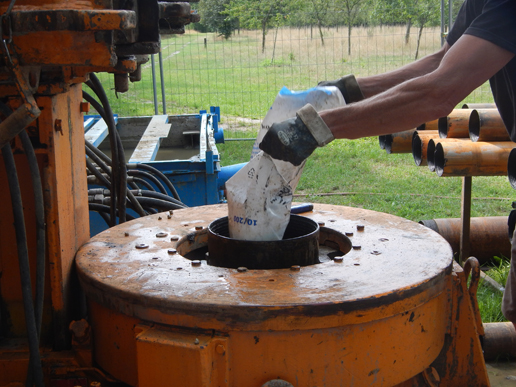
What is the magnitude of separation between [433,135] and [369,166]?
4.00m

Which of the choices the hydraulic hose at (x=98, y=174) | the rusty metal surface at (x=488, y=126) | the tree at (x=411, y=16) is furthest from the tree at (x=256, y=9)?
the hydraulic hose at (x=98, y=174)

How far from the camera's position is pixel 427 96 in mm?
1736

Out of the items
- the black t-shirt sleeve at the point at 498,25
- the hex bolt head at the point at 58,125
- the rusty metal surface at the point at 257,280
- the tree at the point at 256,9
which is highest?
the tree at the point at 256,9

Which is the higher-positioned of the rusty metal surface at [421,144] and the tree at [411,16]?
the tree at [411,16]

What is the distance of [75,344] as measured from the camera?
1733 mm

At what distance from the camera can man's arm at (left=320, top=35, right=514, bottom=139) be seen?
1.70 m

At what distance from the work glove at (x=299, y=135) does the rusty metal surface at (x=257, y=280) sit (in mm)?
360

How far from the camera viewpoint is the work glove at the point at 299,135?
5.68 ft

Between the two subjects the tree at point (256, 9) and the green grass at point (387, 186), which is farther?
the tree at point (256, 9)

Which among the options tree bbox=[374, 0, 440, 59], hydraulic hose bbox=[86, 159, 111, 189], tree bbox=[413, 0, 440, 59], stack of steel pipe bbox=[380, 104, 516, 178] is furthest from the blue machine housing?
tree bbox=[413, 0, 440, 59]

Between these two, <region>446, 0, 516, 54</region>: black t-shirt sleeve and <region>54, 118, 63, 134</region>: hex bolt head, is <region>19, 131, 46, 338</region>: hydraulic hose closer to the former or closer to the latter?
<region>54, 118, 63, 134</region>: hex bolt head

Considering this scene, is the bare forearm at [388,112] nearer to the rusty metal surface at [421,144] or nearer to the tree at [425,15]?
the rusty metal surface at [421,144]

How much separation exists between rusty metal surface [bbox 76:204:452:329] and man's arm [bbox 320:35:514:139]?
415 millimetres

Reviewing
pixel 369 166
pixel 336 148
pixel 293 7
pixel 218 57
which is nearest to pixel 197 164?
pixel 369 166
